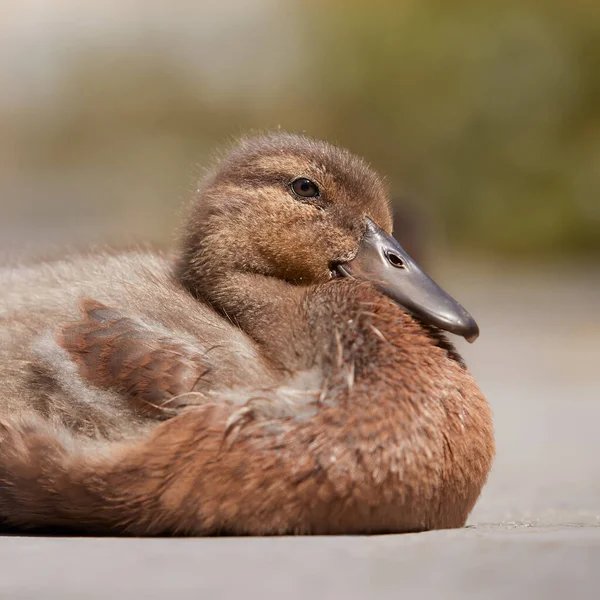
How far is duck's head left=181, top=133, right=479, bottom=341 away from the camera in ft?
14.3

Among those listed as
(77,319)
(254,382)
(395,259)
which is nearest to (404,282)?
(395,259)

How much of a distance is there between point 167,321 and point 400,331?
32.9 inches

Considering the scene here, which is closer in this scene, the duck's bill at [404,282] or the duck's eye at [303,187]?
the duck's bill at [404,282]

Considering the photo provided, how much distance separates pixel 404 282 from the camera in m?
4.38

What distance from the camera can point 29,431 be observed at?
150 inches

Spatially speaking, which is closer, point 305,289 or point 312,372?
point 312,372

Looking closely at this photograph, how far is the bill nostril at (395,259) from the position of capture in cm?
445

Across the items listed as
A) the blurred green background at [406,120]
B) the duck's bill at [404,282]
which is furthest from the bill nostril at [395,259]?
the blurred green background at [406,120]

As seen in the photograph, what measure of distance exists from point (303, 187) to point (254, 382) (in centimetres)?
102

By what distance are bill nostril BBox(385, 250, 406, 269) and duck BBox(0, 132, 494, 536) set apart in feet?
0.06

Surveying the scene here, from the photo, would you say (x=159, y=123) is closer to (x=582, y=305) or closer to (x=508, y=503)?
(x=582, y=305)

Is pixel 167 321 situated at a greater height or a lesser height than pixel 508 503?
greater

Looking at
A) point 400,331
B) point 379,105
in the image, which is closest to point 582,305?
point 379,105

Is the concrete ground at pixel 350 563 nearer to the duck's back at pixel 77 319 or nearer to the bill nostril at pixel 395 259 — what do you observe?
the duck's back at pixel 77 319
